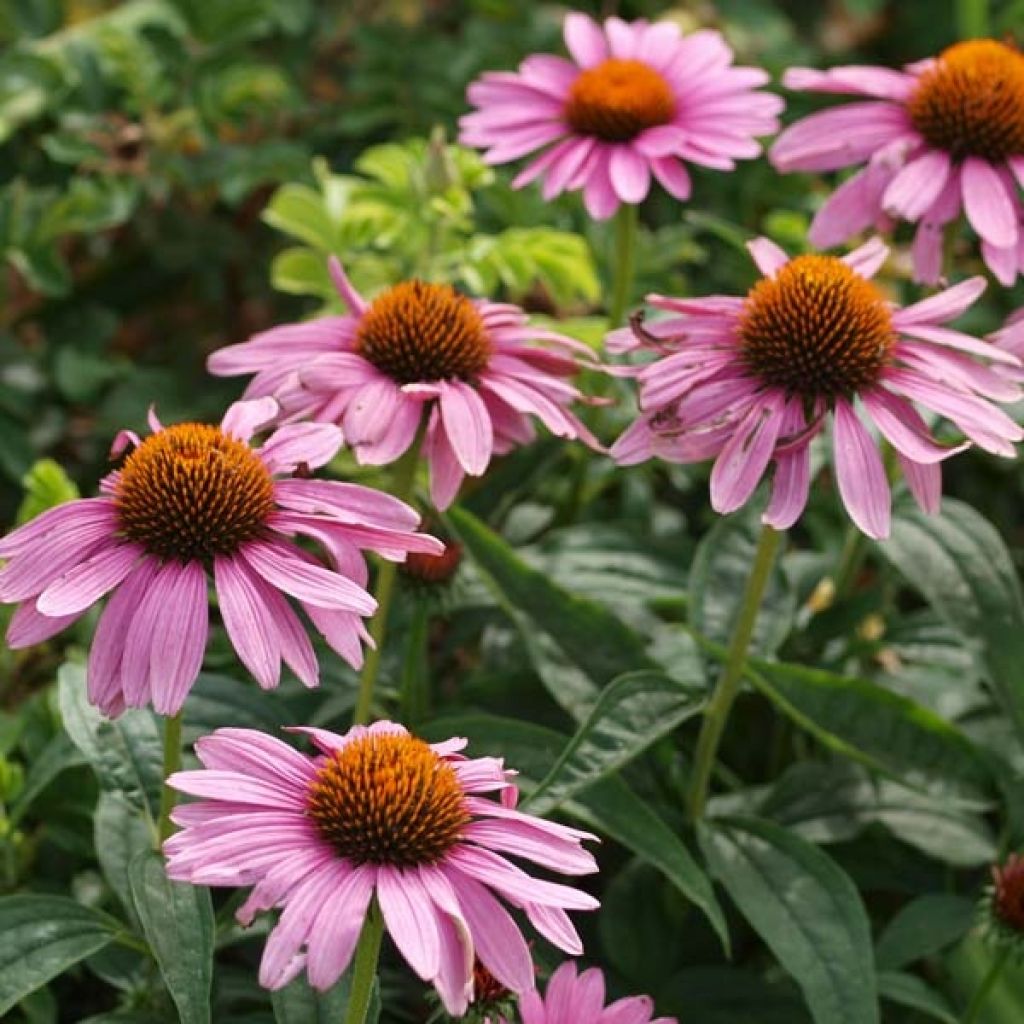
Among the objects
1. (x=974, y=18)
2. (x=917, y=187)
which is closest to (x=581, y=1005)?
(x=917, y=187)

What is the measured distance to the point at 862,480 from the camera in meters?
1.09

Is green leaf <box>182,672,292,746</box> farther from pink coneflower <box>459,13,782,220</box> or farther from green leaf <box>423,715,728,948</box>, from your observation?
pink coneflower <box>459,13,782,220</box>

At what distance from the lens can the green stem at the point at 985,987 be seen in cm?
119

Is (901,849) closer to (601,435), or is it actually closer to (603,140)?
(601,435)

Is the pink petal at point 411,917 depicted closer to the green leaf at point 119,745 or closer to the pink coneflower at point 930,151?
the green leaf at point 119,745

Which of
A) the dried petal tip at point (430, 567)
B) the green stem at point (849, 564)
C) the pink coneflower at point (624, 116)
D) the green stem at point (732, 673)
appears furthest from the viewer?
the green stem at point (849, 564)

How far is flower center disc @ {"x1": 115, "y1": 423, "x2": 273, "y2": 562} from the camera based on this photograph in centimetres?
102

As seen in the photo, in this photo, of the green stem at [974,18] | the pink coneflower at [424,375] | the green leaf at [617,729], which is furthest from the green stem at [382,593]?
the green stem at [974,18]

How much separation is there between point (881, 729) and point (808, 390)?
304 millimetres

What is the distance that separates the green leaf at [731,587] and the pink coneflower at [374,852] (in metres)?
0.43

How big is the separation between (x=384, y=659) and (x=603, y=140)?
45 cm

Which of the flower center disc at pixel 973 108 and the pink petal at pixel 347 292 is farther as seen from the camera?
the flower center disc at pixel 973 108

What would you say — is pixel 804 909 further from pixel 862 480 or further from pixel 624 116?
pixel 624 116

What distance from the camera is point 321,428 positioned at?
3.70ft
